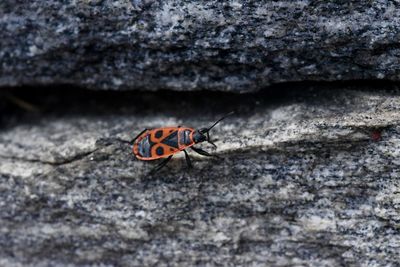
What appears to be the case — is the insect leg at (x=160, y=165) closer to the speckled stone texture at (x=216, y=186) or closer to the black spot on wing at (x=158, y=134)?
the speckled stone texture at (x=216, y=186)

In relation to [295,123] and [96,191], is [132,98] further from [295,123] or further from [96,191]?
[295,123]

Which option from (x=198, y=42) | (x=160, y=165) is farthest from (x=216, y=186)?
(x=198, y=42)

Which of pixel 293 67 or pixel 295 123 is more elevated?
pixel 293 67

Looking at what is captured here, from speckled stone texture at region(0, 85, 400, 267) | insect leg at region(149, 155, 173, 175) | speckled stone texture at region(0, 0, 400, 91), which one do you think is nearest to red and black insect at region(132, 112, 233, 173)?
insect leg at region(149, 155, 173, 175)

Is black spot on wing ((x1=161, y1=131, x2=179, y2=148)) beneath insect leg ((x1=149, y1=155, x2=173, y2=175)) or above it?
above

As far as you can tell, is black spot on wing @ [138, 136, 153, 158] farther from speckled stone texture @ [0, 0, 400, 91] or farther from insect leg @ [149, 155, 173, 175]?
speckled stone texture @ [0, 0, 400, 91]

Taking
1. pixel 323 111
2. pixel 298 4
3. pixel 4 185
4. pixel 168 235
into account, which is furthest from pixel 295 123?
pixel 4 185
